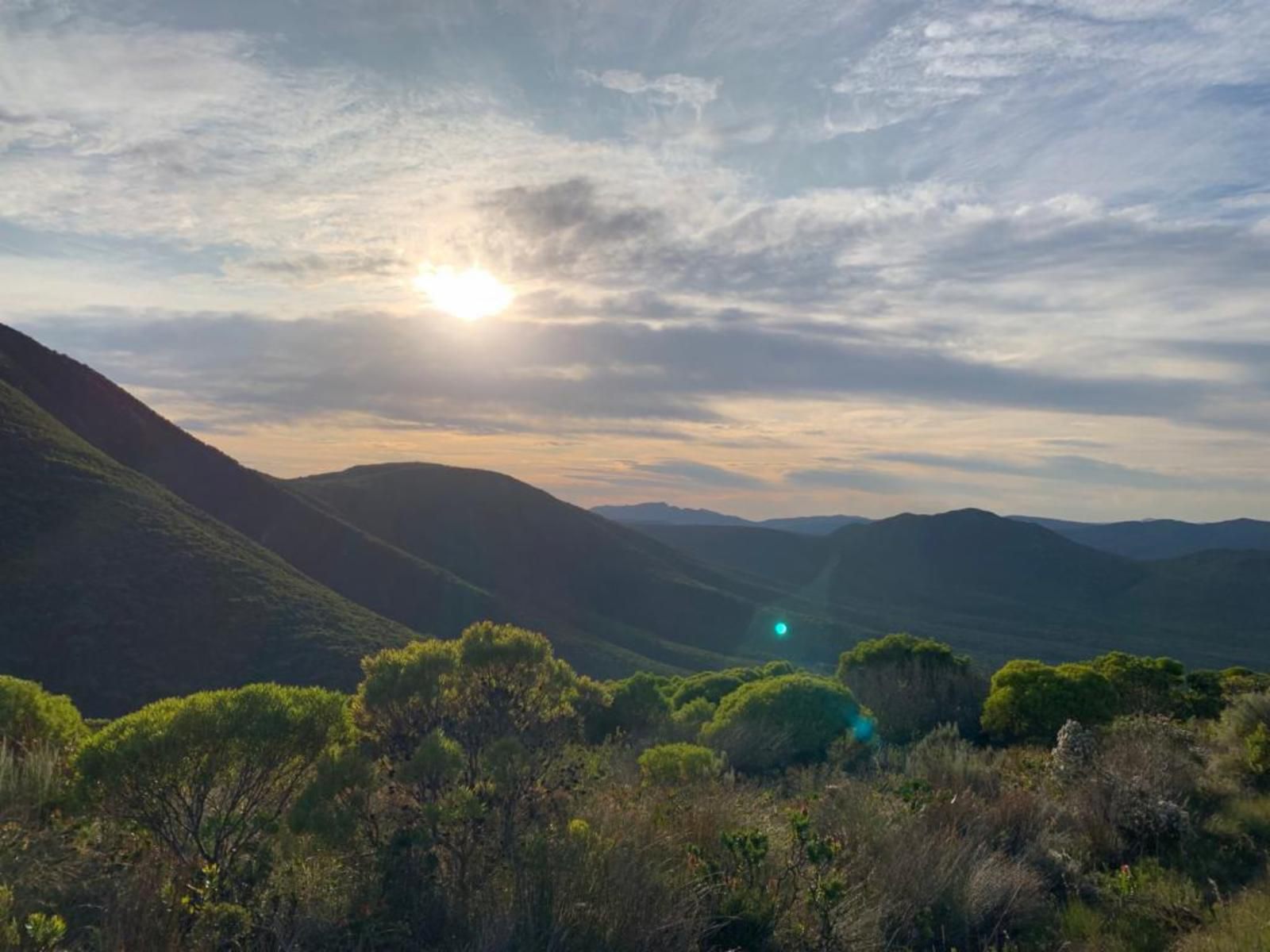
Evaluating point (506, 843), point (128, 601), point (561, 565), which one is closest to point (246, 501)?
point (561, 565)

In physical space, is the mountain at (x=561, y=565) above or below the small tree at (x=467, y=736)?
below

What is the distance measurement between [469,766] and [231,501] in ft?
194

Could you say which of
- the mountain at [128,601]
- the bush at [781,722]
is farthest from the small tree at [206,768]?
the mountain at [128,601]

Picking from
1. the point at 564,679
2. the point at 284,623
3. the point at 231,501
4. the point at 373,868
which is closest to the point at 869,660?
the point at 564,679

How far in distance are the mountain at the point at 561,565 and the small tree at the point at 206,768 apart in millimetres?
53540

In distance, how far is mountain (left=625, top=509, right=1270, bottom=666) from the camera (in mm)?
72688

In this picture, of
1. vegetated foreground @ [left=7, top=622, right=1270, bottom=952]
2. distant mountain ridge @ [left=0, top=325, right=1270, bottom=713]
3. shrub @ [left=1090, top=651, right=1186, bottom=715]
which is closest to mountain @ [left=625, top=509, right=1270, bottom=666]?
distant mountain ridge @ [left=0, top=325, right=1270, bottom=713]

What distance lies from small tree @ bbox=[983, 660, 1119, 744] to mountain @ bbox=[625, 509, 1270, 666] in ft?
145

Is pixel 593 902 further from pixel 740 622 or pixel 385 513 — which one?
pixel 385 513

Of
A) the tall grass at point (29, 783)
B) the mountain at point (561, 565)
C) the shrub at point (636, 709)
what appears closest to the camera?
the tall grass at point (29, 783)

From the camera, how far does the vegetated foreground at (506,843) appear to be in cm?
416

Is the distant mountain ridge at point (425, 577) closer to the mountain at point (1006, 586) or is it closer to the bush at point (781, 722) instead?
the mountain at point (1006, 586)

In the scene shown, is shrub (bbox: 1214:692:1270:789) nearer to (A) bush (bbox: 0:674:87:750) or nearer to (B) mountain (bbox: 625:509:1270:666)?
(A) bush (bbox: 0:674:87:750)

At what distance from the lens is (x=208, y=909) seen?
3654 mm
